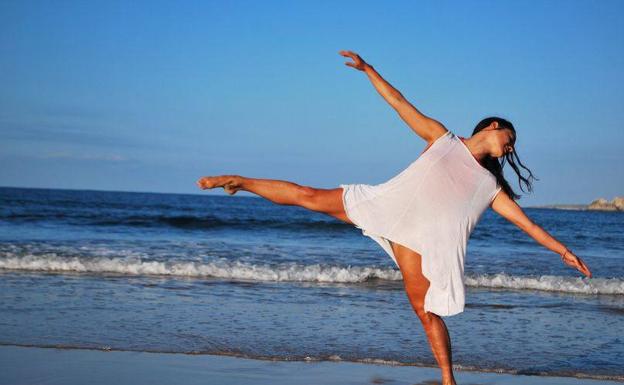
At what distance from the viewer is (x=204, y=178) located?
14.2 ft

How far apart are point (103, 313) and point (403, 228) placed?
187 inches

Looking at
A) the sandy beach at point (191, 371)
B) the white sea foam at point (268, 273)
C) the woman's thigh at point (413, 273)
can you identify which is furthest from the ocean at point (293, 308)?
the woman's thigh at point (413, 273)

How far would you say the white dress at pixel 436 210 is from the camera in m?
→ 4.29

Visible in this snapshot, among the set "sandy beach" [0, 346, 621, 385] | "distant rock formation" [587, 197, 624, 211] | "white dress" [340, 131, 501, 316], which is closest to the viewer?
"white dress" [340, 131, 501, 316]

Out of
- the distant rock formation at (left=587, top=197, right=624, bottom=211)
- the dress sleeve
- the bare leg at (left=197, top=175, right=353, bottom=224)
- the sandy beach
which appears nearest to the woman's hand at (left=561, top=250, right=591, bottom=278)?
the dress sleeve

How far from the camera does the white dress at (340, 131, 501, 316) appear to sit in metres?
4.29

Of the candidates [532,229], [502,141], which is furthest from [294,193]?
[532,229]

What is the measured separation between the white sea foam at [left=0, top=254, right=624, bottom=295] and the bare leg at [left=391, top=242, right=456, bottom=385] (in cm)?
778

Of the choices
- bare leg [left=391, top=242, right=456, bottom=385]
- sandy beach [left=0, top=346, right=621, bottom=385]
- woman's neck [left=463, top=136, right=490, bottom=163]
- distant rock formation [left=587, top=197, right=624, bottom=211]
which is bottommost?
sandy beach [left=0, top=346, right=621, bottom=385]

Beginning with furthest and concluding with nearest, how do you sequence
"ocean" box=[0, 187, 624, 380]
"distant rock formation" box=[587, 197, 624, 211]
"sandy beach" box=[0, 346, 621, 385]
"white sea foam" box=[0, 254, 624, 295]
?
"distant rock formation" box=[587, 197, 624, 211] → "white sea foam" box=[0, 254, 624, 295] → "ocean" box=[0, 187, 624, 380] → "sandy beach" box=[0, 346, 621, 385]

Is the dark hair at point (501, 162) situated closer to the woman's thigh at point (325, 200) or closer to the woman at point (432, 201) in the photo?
the woman at point (432, 201)

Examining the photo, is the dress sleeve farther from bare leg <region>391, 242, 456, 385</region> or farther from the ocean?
the ocean

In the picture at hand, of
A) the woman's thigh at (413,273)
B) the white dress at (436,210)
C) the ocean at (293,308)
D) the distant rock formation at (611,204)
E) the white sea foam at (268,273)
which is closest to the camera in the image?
the white dress at (436,210)

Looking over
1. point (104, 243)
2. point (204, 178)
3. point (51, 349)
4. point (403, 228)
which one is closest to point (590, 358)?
point (403, 228)
